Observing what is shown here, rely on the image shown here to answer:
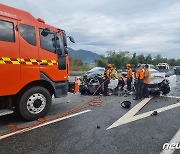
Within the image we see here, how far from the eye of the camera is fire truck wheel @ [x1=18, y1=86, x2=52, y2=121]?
5.89 metres

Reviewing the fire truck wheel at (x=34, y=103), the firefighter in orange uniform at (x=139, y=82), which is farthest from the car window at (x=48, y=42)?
the firefighter in orange uniform at (x=139, y=82)

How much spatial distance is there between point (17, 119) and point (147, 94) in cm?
614

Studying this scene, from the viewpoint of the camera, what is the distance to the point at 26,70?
5832 millimetres

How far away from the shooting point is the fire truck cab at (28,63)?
5.48m

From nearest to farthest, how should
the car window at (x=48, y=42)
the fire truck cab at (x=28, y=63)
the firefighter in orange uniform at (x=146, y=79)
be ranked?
the fire truck cab at (x=28, y=63) < the car window at (x=48, y=42) < the firefighter in orange uniform at (x=146, y=79)

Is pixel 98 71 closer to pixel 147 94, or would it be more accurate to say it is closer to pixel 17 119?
pixel 147 94

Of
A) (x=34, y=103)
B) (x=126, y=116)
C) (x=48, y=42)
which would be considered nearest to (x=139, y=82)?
(x=126, y=116)

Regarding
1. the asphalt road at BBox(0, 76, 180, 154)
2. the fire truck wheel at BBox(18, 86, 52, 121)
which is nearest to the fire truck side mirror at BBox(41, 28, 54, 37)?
the fire truck wheel at BBox(18, 86, 52, 121)

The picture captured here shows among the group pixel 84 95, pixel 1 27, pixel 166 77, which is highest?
pixel 1 27

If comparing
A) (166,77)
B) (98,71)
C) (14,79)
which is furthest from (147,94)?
(98,71)

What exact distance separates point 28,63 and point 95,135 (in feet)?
8.34

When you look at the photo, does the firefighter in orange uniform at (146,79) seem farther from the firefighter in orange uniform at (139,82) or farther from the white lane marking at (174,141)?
the white lane marking at (174,141)

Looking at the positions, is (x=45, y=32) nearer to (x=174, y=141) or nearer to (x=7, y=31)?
(x=7, y=31)

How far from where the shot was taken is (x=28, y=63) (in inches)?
231
